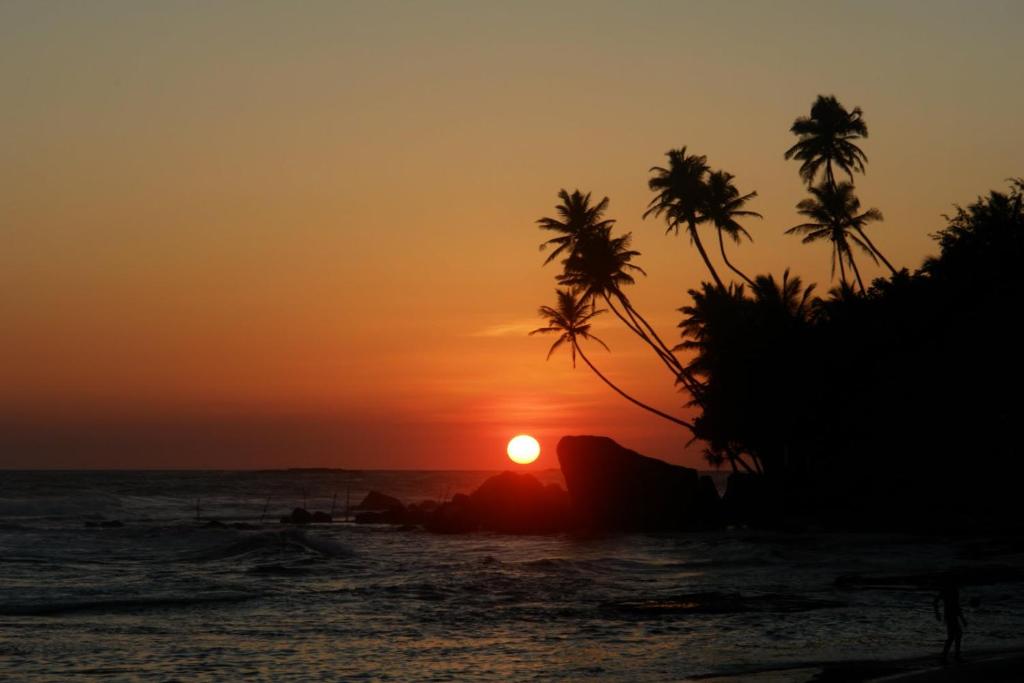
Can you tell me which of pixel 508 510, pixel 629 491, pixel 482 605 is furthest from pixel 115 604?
pixel 508 510

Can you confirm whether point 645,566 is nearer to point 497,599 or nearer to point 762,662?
point 497,599

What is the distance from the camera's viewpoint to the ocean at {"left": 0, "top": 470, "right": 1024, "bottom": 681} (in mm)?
20234

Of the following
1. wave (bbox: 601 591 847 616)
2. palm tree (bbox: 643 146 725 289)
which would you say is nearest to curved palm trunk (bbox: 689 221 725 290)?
palm tree (bbox: 643 146 725 289)

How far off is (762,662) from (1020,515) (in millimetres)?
33830

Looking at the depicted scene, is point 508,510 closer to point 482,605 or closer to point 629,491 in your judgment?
point 629,491

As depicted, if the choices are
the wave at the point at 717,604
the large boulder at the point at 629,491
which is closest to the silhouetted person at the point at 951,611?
the wave at the point at 717,604

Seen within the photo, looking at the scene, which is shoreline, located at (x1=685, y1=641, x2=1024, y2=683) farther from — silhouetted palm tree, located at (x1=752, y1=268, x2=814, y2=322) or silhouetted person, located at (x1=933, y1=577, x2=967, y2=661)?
silhouetted palm tree, located at (x1=752, y1=268, x2=814, y2=322)

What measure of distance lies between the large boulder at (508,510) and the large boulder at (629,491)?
8.59 feet

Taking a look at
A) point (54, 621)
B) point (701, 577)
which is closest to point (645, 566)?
point (701, 577)

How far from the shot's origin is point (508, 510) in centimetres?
6200

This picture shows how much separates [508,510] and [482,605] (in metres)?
32.9

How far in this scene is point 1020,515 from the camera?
48.3 metres

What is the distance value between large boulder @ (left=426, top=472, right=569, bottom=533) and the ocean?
22.3 ft

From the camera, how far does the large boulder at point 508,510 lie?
59812 mm
